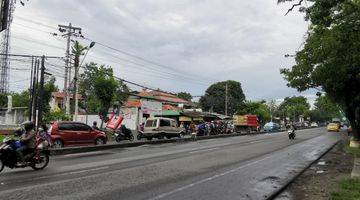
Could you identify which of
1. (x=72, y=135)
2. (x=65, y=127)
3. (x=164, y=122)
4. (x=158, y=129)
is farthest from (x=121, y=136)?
(x=65, y=127)

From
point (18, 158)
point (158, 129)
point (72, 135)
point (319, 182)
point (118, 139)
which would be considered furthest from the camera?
point (158, 129)

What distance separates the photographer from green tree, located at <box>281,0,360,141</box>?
53.6ft

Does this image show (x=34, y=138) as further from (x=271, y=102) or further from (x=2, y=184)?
(x=271, y=102)

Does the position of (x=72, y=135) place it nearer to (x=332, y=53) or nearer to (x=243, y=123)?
(x=332, y=53)

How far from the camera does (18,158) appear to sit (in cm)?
1481

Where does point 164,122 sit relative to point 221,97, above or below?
below

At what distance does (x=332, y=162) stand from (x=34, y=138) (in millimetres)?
13262

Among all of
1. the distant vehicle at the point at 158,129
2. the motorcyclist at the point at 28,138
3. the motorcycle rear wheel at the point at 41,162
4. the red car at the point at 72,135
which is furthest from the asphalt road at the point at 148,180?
the distant vehicle at the point at 158,129

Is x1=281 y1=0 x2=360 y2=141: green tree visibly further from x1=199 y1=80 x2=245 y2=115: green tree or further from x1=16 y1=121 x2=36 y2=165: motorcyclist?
x1=199 y1=80 x2=245 y2=115: green tree

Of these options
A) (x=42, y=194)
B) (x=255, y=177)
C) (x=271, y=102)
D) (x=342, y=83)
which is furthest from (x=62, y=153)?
(x=271, y=102)

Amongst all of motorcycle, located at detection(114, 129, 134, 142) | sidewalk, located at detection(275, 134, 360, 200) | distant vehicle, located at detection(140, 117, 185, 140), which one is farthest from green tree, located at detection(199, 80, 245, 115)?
sidewalk, located at detection(275, 134, 360, 200)

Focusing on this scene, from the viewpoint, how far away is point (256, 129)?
70.6 m

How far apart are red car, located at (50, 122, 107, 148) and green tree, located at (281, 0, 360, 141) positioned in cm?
1356

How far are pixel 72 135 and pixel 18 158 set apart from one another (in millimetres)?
12457
